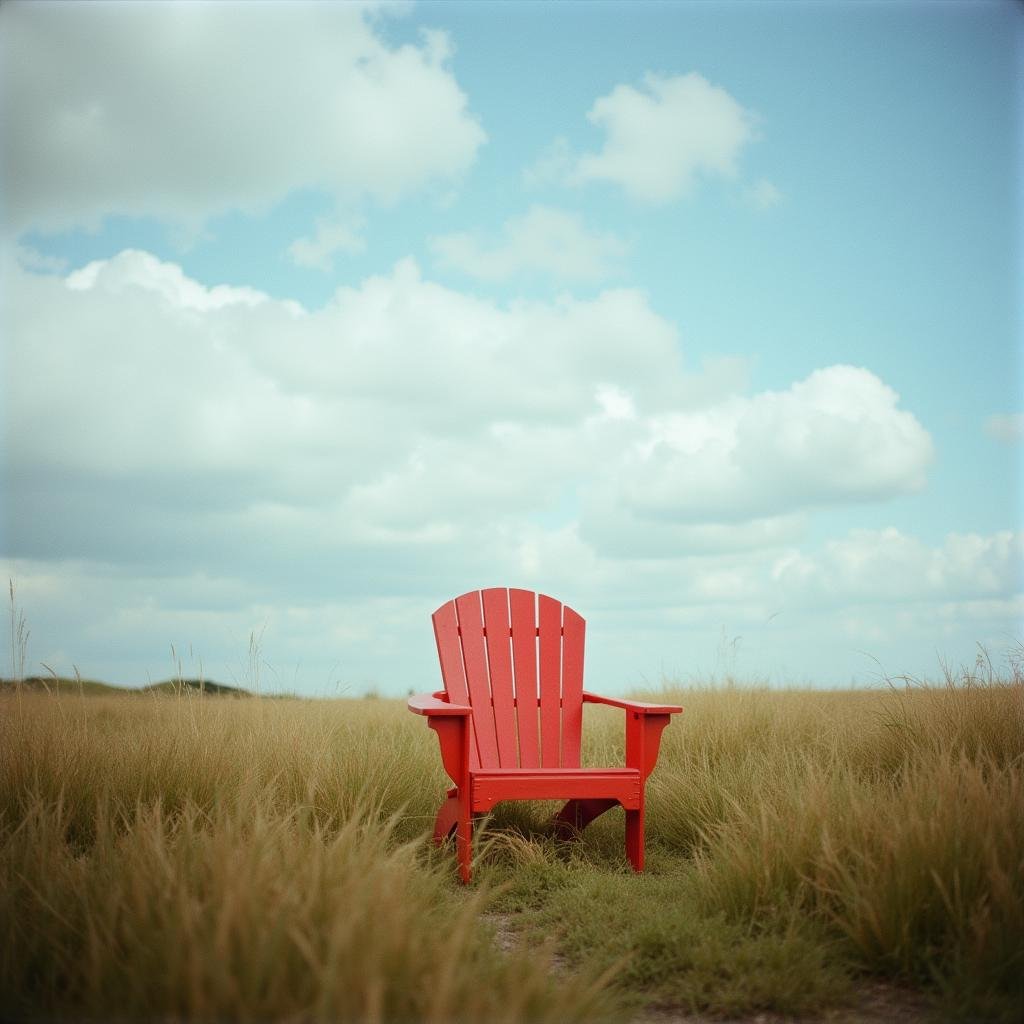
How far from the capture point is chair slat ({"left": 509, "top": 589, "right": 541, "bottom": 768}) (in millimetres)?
4012

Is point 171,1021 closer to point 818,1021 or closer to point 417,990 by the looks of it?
point 417,990

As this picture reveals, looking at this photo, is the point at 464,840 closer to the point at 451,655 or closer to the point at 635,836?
the point at 635,836

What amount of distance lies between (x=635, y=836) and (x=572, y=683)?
77 centimetres

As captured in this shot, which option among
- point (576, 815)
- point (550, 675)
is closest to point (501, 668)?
point (550, 675)

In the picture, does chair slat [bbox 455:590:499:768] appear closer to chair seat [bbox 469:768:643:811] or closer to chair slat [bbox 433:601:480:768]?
chair slat [bbox 433:601:480:768]

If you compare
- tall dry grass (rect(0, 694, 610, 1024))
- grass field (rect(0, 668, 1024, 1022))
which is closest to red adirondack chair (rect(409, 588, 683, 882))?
grass field (rect(0, 668, 1024, 1022))

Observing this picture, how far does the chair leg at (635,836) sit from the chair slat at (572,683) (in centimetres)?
49

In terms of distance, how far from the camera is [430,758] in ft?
15.1

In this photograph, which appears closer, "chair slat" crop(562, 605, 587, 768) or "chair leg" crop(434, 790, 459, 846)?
"chair leg" crop(434, 790, 459, 846)

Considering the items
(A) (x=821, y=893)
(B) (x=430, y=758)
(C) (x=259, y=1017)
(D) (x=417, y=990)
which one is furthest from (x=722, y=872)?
(B) (x=430, y=758)

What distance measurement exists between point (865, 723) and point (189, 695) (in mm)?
3514

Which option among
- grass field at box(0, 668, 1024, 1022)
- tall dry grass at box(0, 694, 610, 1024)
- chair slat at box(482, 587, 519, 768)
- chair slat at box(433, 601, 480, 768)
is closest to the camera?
tall dry grass at box(0, 694, 610, 1024)

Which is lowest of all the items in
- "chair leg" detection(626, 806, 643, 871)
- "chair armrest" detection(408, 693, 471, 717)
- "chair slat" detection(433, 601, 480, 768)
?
"chair leg" detection(626, 806, 643, 871)

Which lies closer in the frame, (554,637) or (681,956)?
(681,956)
